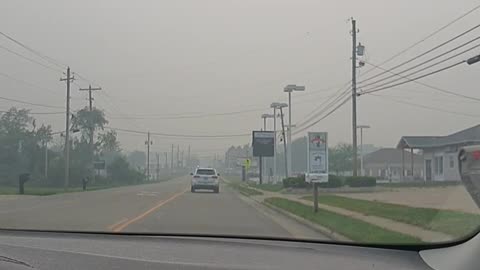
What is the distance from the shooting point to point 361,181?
31.5 meters

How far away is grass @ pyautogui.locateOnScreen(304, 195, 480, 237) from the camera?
6.07m

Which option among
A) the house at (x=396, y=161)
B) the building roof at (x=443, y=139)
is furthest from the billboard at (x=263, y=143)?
the building roof at (x=443, y=139)

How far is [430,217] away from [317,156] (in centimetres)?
1068

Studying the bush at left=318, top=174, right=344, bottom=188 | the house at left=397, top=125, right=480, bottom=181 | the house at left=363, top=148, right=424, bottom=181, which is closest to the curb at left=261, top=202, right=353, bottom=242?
the house at left=397, top=125, right=480, bottom=181

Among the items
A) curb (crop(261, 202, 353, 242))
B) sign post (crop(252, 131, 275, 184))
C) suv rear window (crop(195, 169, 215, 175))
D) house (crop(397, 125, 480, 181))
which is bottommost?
curb (crop(261, 202, 353, 242))

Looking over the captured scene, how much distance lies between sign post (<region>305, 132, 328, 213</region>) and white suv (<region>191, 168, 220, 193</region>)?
1967cm

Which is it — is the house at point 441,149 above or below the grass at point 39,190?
above

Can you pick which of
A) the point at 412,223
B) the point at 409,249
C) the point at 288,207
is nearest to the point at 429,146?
the point at 412,223

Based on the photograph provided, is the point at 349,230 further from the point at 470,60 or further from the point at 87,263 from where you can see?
the point at 87,263

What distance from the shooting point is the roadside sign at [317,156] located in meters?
21.4

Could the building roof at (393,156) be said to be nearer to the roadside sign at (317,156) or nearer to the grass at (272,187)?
the roadside sign at (317,156)

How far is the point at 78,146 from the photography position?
4812 cm

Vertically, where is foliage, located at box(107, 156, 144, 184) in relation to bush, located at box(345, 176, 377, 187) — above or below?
above

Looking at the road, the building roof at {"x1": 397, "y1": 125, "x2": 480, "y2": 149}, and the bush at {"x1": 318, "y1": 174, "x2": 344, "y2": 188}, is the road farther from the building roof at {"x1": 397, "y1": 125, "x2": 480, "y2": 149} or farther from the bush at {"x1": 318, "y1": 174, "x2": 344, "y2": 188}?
the bush at {"x1": 318, "y1": 174, "x2": 344, "y2": 188}
